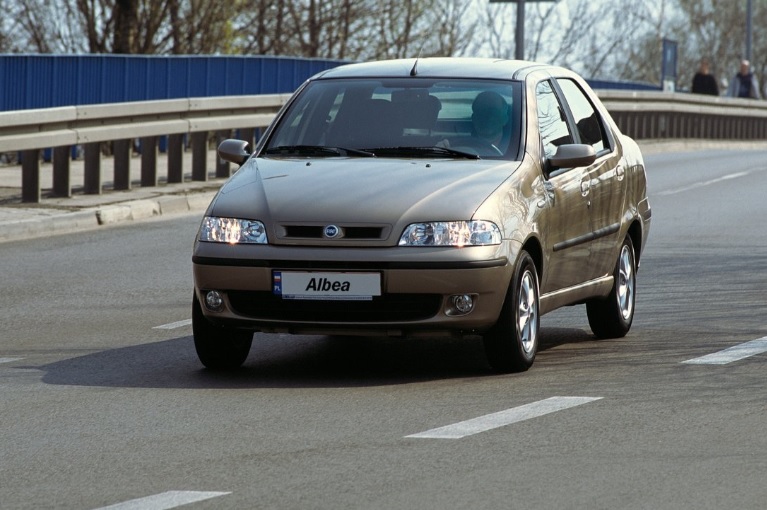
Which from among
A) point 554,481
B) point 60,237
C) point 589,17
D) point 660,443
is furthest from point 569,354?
point 589,17

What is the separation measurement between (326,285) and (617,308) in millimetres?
2396

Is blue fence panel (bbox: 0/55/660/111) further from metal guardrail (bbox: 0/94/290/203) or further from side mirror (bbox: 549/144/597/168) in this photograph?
side mirror (bbox: 549/144/597/168)

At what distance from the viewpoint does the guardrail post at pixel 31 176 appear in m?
17.3

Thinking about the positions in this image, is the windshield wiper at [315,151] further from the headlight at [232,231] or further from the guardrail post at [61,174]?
the guardrail post at [61,174]

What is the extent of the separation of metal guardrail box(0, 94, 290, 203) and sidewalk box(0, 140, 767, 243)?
0.19 metres

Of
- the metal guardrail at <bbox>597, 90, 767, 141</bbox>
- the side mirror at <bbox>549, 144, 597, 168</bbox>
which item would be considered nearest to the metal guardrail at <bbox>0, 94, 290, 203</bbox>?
the side mirror at <bbox>549, 144, 597, 168</bbox>

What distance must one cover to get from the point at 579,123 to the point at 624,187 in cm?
52

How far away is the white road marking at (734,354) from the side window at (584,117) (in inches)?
55.2

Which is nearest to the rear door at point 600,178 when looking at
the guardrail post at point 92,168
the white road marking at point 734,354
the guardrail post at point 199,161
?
the white road marking at point 734,354

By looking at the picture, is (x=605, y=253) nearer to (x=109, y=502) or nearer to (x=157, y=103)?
(x=109, y=502)

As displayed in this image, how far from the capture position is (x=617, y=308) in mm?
9836

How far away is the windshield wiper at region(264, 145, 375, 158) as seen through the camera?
8.93 m

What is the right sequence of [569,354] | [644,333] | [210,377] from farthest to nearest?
[644,333] < [569,354] < [210,377]

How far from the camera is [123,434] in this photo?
22.4ft
